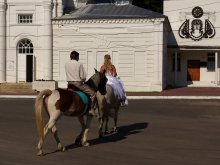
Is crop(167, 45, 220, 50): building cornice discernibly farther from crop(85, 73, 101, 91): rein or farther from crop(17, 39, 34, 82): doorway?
crop(85, 73, 101, 91): rein

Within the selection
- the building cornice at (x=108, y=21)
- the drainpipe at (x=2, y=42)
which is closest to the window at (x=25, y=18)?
the drainpipe at (x=2, y=42)

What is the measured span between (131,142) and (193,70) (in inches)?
1304

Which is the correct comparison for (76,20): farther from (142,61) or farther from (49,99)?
(49,99)

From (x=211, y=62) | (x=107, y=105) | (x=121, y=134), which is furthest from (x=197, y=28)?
(x=107, y=105)

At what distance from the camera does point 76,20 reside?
3566cm

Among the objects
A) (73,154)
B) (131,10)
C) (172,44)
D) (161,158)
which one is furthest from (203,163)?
(172,44)

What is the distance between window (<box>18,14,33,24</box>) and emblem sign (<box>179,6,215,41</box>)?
1324 centimetres

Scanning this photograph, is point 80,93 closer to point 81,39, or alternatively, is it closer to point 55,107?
point 55,107

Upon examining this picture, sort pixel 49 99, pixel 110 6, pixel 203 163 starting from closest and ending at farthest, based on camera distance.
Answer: pixel 203 163 < pixel 49 99 < pixel 110 6

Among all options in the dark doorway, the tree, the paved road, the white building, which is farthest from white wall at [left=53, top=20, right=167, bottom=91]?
the tree

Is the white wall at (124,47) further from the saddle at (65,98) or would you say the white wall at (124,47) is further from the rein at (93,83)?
the saddle at (65,98)

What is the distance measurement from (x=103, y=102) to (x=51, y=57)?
79.9 ft

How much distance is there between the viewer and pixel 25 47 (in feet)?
123

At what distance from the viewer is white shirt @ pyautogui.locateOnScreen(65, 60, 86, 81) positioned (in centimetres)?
1098
